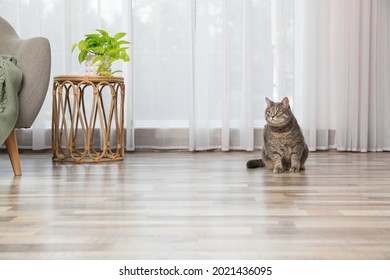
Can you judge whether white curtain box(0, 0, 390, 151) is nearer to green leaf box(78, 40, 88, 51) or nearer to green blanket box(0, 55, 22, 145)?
green leaf box(78, 40, 88, 51)

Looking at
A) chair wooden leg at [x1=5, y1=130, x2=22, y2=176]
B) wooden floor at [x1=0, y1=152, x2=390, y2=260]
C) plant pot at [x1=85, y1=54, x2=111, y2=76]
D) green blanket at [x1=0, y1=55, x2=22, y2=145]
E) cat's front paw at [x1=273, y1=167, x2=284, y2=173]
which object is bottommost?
wooden floor at [x1=0, y1=152, x2=390, y2=260]

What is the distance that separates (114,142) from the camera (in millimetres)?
3664

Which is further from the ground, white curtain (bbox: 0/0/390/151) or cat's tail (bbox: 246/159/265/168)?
white curtain (bbox: 0/0/390/151)

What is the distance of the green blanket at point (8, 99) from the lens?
2.42 m

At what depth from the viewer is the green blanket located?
2.42 meters

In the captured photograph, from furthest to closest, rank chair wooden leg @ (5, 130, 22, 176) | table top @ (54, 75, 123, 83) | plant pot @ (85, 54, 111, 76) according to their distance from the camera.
A: plant pot @ (85, 54, 111, 76) < table top @ (54, 75, 123, 83) < chair wooden leg @ (5, 130, 22, 176)

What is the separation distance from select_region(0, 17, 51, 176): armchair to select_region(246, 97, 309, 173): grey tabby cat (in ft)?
3.82

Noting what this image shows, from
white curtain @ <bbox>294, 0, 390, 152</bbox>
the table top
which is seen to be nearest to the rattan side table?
the table top

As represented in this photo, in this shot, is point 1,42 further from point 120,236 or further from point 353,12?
point 353,12

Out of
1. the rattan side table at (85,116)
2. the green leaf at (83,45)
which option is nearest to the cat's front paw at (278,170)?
the rattan side table at (85,116)

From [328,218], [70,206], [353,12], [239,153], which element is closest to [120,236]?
[70,206]

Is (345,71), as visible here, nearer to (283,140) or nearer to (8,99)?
(283,140)

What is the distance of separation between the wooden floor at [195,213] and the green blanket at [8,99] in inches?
10.1

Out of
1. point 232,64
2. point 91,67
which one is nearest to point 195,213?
point 91,67
